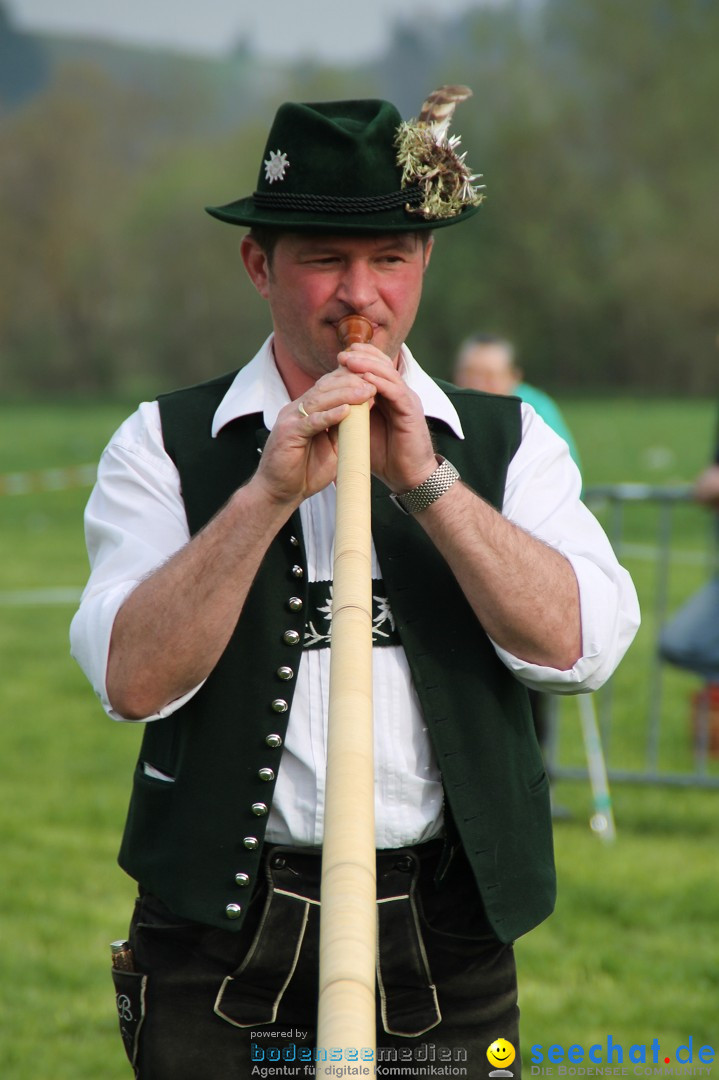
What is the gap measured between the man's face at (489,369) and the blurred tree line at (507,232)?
4888 centimetres

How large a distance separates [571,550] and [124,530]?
792mm

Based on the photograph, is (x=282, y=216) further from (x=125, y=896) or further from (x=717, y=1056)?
(x=125, y=896)

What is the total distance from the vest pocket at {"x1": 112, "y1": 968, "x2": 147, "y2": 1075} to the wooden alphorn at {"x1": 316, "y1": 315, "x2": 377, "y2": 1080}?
948 millimetres

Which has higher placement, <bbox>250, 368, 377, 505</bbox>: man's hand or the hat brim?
the hat brim

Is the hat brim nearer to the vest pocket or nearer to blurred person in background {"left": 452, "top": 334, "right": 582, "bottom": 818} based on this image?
the vest pocket

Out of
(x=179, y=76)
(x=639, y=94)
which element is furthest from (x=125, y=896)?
(x=179, y=76)

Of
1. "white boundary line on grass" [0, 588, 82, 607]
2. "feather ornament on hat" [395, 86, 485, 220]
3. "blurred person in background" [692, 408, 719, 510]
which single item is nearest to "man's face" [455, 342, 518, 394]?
"blurred person in background" [692, 408, 719, 510]

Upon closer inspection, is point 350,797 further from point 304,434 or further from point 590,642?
point 590,642

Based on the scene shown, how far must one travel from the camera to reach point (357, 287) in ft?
7.94

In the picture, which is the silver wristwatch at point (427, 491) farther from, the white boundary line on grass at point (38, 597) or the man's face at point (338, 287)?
the white boundary line on grass at point (38, 597)

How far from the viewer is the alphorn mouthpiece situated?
240cm

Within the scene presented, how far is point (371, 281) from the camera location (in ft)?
8.02

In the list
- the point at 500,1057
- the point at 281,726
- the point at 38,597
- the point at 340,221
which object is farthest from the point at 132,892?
the point at 38,597

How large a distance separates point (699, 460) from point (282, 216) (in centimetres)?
2485
